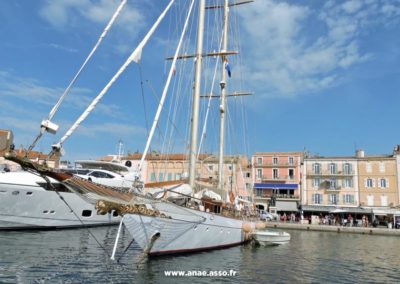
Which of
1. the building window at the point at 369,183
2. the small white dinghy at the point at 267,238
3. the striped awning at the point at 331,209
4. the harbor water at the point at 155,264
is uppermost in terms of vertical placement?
the building window at the point at 369,183

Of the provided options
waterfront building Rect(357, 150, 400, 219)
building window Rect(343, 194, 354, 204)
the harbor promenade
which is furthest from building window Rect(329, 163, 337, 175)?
the harbor promenade

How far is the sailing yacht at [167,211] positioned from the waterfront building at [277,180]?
44.5 metres

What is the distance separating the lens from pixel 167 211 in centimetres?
1780

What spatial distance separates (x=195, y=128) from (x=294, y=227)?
123 feet

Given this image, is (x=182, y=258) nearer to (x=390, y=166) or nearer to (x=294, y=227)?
(x=294, y=227)

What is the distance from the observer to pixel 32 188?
25.4m

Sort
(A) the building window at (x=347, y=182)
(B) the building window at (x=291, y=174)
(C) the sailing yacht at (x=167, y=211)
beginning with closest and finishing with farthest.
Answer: (C) the sailing yacht at (x=167, y=211) → (A) the building window at (x=347, y=182) → (B) the building window at (x=291, y=174)

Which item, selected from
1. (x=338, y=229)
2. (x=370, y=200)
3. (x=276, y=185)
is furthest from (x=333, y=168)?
(x=338, y=229)

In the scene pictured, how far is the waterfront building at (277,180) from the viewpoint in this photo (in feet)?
223

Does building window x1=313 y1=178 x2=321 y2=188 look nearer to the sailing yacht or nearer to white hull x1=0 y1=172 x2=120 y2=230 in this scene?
the sailing yacht

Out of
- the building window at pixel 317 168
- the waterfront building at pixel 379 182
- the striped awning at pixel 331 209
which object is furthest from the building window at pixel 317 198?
the waterfront building at pixel 379 182

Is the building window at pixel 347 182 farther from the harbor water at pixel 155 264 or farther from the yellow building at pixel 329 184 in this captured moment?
the harbor water at pixel 155 264

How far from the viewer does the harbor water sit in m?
14.1

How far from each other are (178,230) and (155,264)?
235 cm
